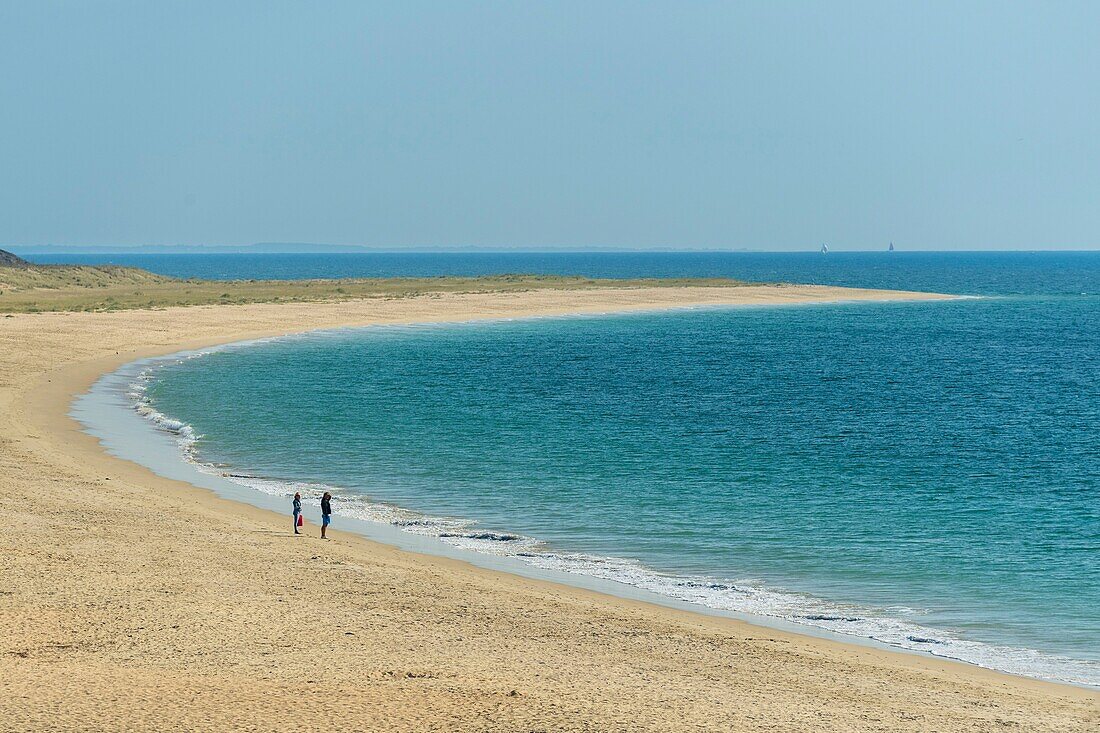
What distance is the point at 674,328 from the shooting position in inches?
3804

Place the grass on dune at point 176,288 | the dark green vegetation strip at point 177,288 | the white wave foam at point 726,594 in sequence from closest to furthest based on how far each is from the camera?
the white wave foam at point 726,594 → the grass on dune at point 176,288 → the dark green vegetation strip at point 177,288

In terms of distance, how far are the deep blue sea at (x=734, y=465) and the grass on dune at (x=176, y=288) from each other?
25560mm

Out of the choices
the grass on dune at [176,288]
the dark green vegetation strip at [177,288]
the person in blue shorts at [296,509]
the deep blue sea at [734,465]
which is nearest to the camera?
the deep blue sea at [734,465]

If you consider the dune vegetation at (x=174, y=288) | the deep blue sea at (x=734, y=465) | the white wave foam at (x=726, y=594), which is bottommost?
the white wave foam at (x=726, y=594)

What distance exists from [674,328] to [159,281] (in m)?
60.6

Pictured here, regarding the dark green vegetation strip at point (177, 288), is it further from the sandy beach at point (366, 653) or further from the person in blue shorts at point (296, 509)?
the sandy beach at point (366, 653)

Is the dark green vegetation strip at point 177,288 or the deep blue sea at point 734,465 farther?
the dark green vegetation strip at point 177,288

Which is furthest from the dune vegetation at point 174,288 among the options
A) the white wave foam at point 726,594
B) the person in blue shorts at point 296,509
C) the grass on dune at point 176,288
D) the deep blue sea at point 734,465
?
the person in blue shorts at point 296,509

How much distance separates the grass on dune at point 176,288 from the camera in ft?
308

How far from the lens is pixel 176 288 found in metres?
116

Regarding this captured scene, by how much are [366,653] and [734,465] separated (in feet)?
67.5

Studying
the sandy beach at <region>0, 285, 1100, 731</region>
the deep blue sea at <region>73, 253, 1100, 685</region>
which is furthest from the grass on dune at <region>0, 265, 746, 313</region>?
the sandy beach at <region>0, 285, 1100, 731</region>

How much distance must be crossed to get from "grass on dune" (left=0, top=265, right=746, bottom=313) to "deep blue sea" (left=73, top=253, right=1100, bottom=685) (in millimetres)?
25560

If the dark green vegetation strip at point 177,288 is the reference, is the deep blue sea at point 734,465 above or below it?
below
